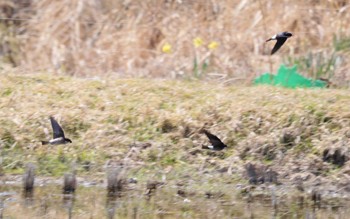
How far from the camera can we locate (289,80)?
7.62m

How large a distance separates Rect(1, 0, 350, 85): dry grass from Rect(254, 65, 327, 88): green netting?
25 cm

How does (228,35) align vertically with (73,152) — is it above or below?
above

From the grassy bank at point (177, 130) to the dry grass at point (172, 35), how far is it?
1.18 meters

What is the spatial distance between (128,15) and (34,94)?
294 cm

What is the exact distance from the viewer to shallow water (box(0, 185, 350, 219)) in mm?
4988

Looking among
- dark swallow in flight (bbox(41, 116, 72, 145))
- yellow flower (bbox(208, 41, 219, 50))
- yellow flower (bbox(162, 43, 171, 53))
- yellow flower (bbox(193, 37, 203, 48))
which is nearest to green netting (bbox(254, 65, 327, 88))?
yellow flower (bbox(208, 41, 219, 50))

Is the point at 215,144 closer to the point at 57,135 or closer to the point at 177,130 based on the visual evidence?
the point at 177,130

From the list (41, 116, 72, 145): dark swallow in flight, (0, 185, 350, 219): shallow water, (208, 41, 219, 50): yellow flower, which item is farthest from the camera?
(208, 41, 219, 50): yellow flower

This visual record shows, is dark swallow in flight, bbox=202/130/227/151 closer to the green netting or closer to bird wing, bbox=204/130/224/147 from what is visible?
bird wing, bbox=204/130/224/147

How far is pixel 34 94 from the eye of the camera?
6922 mm

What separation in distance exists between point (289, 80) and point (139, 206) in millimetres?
2873

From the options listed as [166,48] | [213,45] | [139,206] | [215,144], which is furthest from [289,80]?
[139,206]

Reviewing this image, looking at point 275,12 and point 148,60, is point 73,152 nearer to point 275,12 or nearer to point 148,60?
point 148,60

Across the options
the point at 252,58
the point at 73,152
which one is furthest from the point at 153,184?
the point at 252,58
